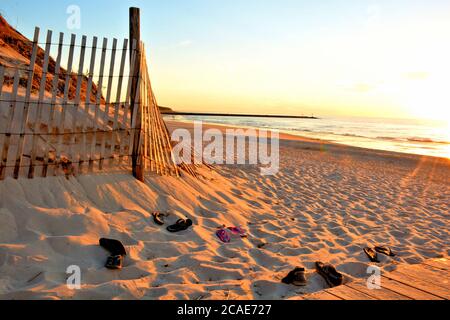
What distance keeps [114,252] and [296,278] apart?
1762 millimetres

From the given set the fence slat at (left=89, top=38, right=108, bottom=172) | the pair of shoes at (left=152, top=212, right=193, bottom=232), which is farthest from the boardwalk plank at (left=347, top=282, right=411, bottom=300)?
the fence slat at (left=89, top=38, right=108, bottom=172)

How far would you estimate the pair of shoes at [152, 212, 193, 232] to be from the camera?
13.3 ft

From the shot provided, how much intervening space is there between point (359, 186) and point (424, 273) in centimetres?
567

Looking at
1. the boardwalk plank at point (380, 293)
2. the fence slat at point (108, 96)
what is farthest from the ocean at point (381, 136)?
the fence slat at point (108, 96)

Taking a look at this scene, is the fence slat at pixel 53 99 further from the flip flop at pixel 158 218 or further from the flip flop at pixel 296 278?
the flip flop at pixel 296 278

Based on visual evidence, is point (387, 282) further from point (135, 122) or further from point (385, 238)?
point (135, 122)

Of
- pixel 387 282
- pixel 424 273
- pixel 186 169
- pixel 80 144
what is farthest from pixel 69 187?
pixel 424 273

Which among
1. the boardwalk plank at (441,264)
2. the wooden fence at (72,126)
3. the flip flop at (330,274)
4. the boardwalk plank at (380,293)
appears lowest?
the flip flop at (330,274)

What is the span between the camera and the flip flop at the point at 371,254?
3.90m

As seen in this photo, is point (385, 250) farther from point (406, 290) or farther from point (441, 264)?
point (406, 290)

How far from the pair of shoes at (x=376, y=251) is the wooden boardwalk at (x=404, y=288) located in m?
0.79

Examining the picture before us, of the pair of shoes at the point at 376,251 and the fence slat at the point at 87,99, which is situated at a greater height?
the fence slat at the point at 87,99

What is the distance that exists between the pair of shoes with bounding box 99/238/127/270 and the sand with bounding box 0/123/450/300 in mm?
64

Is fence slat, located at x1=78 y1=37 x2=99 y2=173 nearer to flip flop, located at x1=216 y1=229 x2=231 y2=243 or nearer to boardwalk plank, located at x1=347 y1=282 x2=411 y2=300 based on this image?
flip flop, located at x1=216 y1=229 x2=231 y2=243
